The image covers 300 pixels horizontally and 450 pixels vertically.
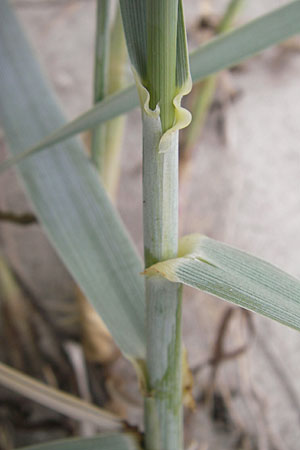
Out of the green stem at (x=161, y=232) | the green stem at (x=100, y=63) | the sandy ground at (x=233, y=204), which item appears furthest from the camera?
the sandy ground at (x=233, y=204)

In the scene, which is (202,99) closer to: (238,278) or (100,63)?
(100,63)

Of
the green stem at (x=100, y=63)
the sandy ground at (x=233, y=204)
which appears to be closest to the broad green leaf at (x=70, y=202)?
the green stem at (x=100, y=63)

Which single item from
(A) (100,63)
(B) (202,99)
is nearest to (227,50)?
(A) (100,63)

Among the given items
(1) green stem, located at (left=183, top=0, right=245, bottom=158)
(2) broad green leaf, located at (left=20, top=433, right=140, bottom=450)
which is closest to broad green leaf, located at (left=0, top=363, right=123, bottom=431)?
(2) broad green leaf, located at (left=20, top=433, right=140, bottom=450)

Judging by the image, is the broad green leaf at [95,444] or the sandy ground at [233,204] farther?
the sandy ground at [233,204]

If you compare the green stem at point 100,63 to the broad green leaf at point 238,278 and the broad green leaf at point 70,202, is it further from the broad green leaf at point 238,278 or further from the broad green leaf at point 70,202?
the broad green leaf at point 238,278

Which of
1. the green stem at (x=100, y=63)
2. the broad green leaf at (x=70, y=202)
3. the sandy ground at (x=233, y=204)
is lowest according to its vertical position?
the sandy ground at (x=233, y=204)

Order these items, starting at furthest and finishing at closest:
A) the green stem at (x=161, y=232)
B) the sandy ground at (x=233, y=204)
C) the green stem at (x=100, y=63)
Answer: the sandy ground at (x=233, y=204) → the green stem at (x=100, y=63) → the green stem at (x=161, y=232)

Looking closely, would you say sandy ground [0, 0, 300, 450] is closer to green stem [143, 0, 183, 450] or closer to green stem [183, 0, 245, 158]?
green stem [183, 0, 245, 158]
